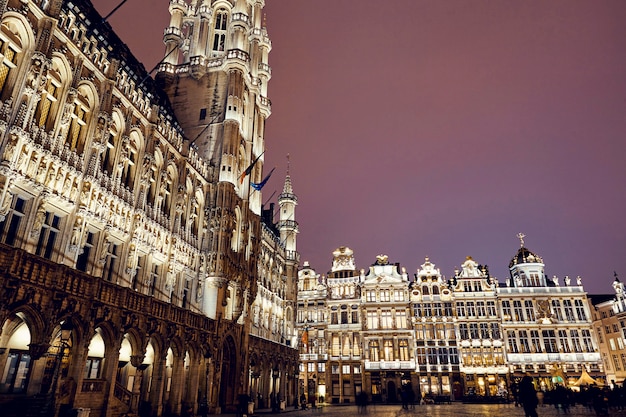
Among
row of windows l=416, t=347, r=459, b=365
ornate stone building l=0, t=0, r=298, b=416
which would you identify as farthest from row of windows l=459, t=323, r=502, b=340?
ornate stone building l=0, t=0, r=298, b=416

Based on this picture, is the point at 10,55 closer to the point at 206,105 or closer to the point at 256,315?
the point at 206,105

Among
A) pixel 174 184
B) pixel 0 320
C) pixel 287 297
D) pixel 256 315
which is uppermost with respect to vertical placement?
pixel 174 184

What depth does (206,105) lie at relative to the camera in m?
38.7

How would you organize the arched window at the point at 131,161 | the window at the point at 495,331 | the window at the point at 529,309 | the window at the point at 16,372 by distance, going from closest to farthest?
the window at the point at 16,372
the arched window at the point at 131,161
the window at the point at 495,331
the window at the point at 529,309

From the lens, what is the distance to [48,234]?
1895 centimetres

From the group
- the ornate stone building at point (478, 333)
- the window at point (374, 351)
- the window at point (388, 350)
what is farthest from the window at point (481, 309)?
the window at point (374, 351)

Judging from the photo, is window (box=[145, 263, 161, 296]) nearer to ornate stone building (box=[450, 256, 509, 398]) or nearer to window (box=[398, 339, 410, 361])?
Result: window (box=[398, 339, 410, 361])

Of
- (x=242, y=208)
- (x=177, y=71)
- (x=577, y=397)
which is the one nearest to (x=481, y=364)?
(x=577, y=397)

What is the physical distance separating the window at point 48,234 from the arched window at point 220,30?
29035 mm

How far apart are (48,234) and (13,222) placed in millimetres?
1732

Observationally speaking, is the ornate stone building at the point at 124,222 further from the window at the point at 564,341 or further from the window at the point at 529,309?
the window at the point at 564,341

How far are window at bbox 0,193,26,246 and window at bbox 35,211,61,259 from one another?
90 cm

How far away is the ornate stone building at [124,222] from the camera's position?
17.1 metres

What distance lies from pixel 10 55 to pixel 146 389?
19.6 metres
